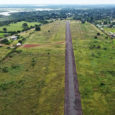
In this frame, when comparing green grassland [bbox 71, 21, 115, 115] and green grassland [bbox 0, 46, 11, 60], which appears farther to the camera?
green grassland [bbox 0, 46, 11, 60]

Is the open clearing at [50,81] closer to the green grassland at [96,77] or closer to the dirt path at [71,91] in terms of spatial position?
the green grassland at [96,77]

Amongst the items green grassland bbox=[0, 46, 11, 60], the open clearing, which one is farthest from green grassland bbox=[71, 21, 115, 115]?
green grassland bbox=[0, 46, 11, 60]

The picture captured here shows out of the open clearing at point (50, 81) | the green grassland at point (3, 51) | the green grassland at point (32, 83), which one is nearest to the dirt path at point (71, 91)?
the open clearing at point (50, 81)

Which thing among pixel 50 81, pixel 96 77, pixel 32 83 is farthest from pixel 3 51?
pixel 96 77

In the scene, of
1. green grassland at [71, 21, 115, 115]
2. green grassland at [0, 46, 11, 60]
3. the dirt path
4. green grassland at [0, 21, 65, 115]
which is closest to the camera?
the dirt path

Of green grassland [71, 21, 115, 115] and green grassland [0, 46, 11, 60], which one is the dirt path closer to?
green grassland [71, 21, 115, 115]

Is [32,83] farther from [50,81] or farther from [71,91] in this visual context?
[71,91]

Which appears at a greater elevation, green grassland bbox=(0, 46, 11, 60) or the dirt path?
green grassland bbox=(0, 46, 11, 60)
